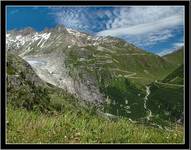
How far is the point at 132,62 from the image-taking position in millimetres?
10414

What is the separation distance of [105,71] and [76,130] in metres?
1.01

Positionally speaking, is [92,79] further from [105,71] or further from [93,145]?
[93,145]

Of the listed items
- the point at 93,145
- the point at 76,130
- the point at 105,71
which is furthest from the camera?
the point at 105,71

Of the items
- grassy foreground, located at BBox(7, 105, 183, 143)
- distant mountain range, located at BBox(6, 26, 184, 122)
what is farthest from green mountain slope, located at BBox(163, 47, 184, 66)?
grassy foreground, located at BBox(7, 105, 183, 143)

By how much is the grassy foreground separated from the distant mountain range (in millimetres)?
201

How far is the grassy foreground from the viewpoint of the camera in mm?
10250

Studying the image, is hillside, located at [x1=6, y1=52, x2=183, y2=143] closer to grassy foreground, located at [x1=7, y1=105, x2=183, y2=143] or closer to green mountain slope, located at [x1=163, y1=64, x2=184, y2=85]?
grassy foreground, located at [x1=7, y1=105, x2=183, y2=143]

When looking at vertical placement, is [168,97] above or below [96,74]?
below

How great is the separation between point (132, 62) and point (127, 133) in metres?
1.08

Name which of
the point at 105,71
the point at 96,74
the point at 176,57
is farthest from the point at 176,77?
the point at 96,74

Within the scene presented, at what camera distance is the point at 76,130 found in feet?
33.9

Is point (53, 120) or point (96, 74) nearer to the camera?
point (53, 120)

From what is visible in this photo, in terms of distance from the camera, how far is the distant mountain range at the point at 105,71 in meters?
10.4

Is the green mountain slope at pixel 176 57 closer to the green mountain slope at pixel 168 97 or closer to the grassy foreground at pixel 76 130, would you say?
the green mountain slope at pixel 168 97
